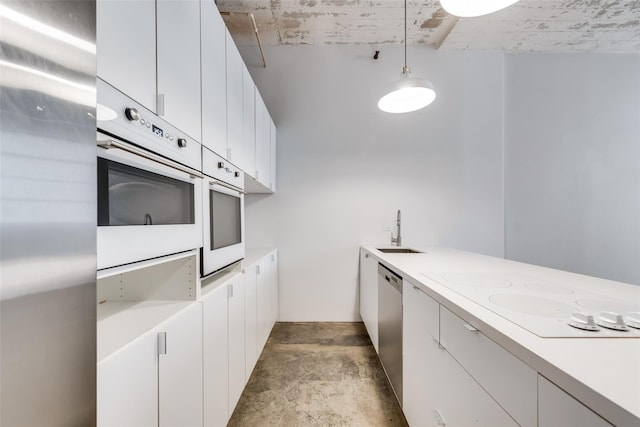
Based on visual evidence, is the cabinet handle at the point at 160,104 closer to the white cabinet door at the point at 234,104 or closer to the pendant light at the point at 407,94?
the white cabinet door at the point at 234,104

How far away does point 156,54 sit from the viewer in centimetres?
80

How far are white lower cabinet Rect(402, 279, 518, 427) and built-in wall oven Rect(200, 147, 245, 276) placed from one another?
0.91 meters

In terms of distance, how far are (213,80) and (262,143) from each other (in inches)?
38.3

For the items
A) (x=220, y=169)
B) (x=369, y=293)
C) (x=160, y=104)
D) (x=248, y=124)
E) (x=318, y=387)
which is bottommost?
(x=318, y=387)

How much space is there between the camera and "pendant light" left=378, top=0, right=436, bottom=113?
155 cm

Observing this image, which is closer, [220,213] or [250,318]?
[220,213]

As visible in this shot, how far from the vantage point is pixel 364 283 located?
2566 mm

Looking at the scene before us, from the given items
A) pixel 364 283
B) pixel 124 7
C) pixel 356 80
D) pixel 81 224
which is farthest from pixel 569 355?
pixel 356 80

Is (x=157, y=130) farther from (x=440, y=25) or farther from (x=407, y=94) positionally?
(x=440, y=25)

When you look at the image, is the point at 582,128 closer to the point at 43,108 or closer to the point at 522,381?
the point at 522,381

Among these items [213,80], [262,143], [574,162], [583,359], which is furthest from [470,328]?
[574,162]

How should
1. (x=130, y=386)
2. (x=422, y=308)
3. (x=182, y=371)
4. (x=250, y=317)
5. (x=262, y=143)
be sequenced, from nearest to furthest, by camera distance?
(x=130, y=386) < (x=182, y=371) < (x=422, y=308) < (x=250, y=317) < (x=262, y=143)

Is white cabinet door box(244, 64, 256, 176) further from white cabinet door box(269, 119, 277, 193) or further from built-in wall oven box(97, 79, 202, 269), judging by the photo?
built-in wall oven box(97, 79, 202, 269)

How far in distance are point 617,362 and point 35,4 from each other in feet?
3.38
